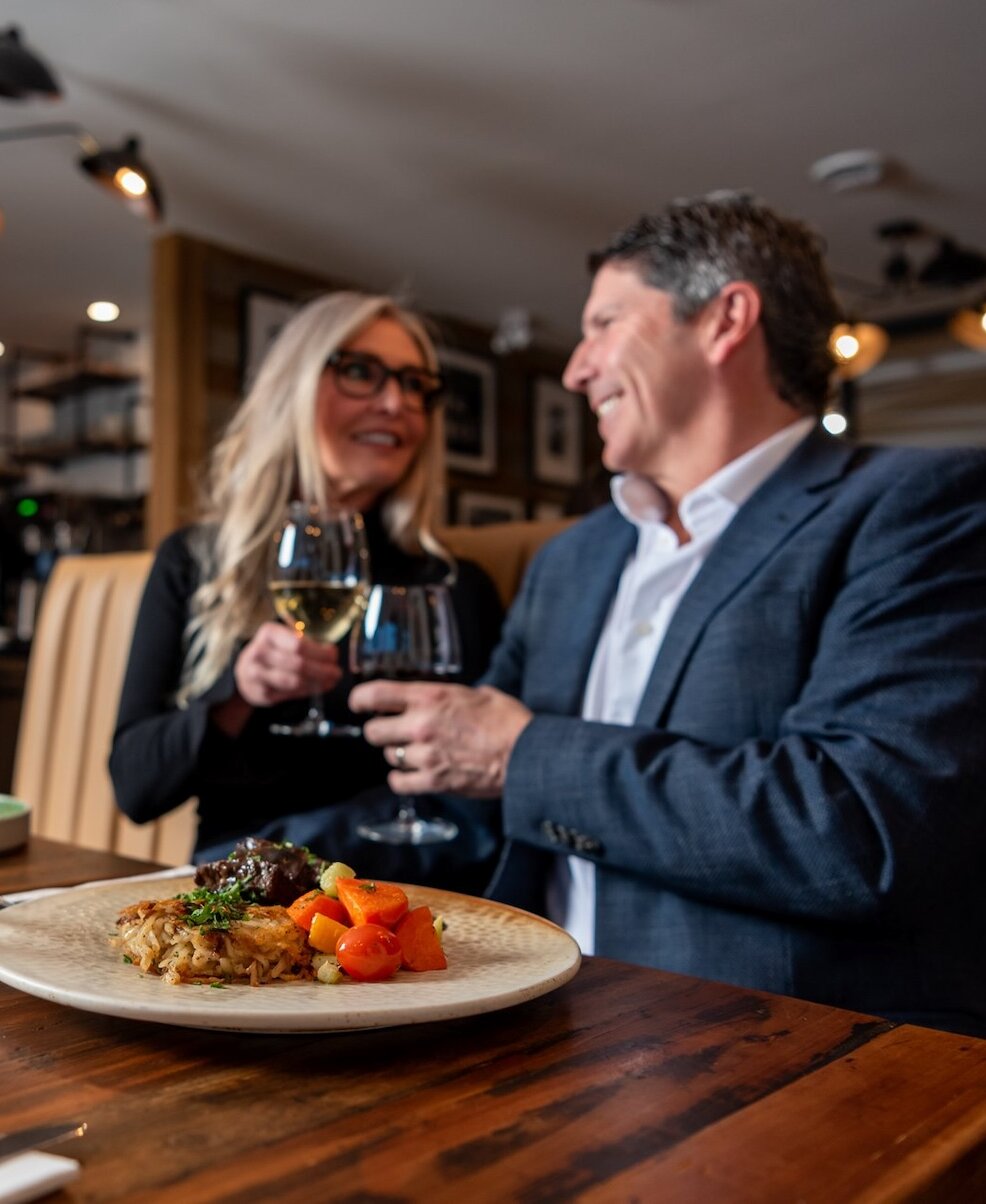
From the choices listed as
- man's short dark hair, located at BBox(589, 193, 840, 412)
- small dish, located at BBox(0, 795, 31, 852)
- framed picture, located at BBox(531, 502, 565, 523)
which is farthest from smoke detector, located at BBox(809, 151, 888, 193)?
small dish, located at BBox(0, 795, 31, 852)

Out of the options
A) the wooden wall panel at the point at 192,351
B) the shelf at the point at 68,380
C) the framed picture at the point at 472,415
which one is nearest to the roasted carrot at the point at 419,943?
the wooden wall panel at the point at 192,351

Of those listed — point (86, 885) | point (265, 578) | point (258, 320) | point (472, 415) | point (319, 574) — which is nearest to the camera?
point (86, 885)

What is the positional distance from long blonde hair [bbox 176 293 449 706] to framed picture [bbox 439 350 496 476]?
4990 mm

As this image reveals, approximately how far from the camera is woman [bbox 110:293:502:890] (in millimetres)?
1687

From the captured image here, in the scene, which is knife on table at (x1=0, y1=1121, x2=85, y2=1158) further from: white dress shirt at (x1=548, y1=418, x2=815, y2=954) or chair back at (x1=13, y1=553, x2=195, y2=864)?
chair back at (x1=13, y1=553, x2=195, y2=864)

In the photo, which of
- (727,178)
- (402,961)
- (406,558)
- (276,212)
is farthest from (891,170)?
(402,961)

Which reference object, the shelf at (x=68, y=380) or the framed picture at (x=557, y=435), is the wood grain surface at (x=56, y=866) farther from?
the framed picture at (x=557, y=435)

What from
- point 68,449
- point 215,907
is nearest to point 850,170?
point 215,907

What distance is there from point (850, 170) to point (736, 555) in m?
3.90

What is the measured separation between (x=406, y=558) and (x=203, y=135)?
10.1 ft

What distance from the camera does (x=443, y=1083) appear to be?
56cm

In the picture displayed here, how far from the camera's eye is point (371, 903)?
0.67 m

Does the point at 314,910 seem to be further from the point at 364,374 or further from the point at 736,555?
the point at 364,374

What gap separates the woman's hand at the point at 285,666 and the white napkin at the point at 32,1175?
0.89 metres
